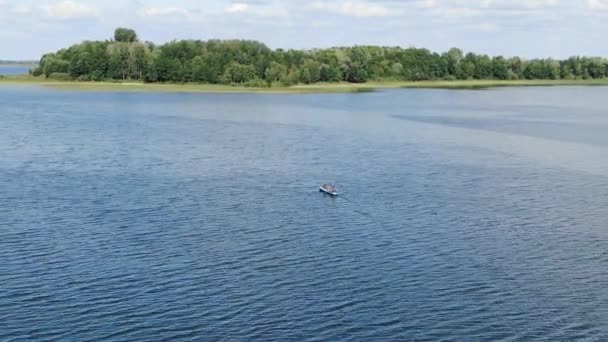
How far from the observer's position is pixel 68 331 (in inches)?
1638

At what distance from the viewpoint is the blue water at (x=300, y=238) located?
43781 millimetres

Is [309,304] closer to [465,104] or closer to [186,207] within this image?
[186,207]

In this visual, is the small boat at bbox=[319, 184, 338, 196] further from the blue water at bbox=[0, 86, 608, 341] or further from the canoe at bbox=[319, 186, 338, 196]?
the blue water at bbox=[0, 86, 608, 341]

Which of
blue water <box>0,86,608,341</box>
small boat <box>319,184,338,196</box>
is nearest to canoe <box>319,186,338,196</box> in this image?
small boat <box>319,184,338,196</box>

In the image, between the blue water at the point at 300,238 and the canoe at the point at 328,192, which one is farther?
the canoe at the point at 328,192

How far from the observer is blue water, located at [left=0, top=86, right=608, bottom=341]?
43781 millimetres

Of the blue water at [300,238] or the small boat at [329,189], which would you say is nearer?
the blue water at [300,238]

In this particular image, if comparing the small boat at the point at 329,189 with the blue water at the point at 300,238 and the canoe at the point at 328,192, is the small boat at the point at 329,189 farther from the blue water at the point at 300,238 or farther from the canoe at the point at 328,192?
the blue water at the point at 300,238

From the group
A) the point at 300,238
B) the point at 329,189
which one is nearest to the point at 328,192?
the point at 329,189

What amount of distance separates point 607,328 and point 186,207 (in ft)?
128

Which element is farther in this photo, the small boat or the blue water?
the small boat

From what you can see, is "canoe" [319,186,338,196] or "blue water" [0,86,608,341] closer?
"blue water" [0,86,608,341]

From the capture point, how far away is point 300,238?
60.0 metres

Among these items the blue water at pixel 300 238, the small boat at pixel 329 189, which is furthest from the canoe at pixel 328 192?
the blue water at pixel 300 238
